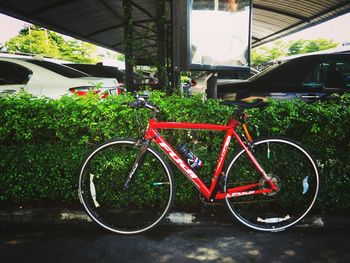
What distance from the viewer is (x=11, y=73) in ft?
21.9

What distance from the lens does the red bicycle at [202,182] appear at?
3.03 meters

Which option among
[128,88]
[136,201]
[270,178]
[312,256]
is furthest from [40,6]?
[312,256]

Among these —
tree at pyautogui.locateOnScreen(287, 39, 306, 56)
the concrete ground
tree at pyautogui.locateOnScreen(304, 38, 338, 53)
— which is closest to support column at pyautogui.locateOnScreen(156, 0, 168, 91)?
the concrete ground

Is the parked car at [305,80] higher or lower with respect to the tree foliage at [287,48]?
lower

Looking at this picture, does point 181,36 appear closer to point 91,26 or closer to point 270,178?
point 270,178

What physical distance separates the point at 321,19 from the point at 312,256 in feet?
35.2

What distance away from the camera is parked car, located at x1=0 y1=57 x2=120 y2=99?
20.9 ft

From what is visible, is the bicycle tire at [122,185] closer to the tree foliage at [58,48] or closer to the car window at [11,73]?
the car window at [11,73]

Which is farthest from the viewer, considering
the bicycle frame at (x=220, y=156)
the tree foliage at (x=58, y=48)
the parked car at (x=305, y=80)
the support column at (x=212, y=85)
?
the tree foliage at (x=58, y=48)

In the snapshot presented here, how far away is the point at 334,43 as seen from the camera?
38875 mm

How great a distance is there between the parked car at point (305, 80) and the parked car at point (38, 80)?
3.10m

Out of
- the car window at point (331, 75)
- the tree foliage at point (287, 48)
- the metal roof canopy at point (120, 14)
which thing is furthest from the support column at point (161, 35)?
the tree foliage at point (287, 48)

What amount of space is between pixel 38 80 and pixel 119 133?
13.3 ft

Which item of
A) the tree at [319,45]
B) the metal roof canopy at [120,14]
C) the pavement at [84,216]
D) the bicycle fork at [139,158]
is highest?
the tree at [319,45]
